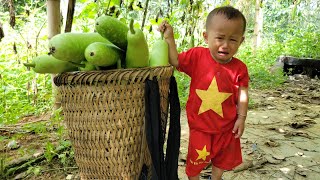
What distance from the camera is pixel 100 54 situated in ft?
3.82

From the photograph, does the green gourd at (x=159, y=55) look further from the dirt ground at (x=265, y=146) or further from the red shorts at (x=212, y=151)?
the dirt ground at (x=265, y=146)

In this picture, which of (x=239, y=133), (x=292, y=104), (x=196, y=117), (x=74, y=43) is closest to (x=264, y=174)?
(x=239, y=133)

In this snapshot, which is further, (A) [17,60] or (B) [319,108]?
(B) [319,108]

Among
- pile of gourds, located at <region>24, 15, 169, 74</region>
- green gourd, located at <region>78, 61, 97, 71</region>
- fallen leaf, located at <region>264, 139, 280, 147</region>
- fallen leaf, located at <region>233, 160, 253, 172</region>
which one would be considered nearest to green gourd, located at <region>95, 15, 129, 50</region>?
pile of gourds, located at <region>24, 15, 169, 74</region>

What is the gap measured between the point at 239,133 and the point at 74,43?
0.97 meters

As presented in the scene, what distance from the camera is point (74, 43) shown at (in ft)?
4.03

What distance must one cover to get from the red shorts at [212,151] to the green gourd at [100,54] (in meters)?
0.69

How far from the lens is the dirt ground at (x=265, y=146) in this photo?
208cm

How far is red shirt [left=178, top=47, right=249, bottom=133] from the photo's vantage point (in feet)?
5.40

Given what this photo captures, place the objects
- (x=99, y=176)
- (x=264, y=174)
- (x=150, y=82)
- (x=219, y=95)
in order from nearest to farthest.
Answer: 1. (x=150, y=82)
2. (x=99, y=176)
3. (x=219, y=95)
4. (x=264, y=174)

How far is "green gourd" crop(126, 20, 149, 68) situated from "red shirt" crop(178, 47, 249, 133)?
0.44 meters

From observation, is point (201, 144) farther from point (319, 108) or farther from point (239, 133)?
point (319, 108)

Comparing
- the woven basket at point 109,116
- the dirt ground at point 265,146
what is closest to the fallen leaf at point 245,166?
the dirt ground at point 265,146

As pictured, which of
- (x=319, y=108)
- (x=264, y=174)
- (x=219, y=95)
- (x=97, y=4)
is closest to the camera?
(x=219, y=95)
